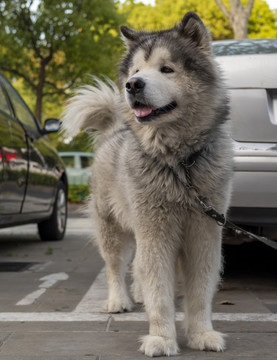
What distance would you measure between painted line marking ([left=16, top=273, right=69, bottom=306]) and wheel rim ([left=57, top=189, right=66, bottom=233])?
10.7 ft

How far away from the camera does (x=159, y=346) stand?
11.9ft

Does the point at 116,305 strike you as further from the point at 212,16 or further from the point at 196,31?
the point at 212,16

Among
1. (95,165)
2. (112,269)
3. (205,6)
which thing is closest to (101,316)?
(112,269)

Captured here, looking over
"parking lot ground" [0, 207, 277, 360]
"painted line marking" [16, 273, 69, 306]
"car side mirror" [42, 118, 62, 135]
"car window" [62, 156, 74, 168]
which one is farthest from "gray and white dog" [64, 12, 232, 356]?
"car window" [62, 156, 74, 168]

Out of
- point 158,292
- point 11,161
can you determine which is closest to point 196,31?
point 158,292

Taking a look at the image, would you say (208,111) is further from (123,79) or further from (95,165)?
(95,165)

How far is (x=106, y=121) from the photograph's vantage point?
5.61 meters

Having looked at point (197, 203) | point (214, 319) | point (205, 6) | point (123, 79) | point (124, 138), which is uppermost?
point (205, 6)

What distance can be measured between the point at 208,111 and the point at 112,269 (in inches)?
66.8

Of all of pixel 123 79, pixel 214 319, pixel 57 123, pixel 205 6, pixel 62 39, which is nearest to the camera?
pixel 123 79

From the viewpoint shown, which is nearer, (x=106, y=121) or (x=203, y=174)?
(x=203, y=174)

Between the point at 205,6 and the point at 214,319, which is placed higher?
the point at 205,6

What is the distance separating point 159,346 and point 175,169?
3.25ft

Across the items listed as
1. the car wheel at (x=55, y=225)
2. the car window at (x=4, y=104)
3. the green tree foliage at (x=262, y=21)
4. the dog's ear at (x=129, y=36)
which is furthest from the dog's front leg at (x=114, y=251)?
the green tree foliage at (x=262, y=21)
